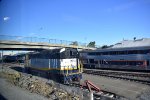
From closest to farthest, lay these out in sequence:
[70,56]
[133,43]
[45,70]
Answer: [70,56], [45,70], [133,43]

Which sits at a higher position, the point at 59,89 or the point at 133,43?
the point at 133,43

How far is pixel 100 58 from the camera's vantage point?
132 ft

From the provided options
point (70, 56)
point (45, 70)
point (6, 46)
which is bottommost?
point (45, 70)

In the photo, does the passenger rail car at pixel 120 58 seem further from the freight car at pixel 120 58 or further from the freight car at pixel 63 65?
the freight car at pixel 63 65

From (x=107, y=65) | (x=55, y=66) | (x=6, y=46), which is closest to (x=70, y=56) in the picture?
(x=55, y=66)

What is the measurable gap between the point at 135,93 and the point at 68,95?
22.4 ft

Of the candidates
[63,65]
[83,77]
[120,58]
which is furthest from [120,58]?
[63,65]

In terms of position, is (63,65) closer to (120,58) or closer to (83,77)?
(83,77)

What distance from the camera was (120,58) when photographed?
35.0 meters

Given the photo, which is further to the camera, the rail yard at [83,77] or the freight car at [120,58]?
the freight car at [120,58]

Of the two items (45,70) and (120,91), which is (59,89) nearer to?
(120,91)

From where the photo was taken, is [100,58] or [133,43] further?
[133,43]

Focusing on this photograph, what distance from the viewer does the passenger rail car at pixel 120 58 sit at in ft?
101

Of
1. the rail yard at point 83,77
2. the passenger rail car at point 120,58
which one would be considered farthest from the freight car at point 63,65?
the passenger rail car at point 120,58
